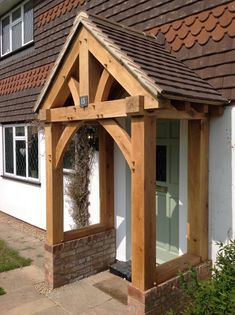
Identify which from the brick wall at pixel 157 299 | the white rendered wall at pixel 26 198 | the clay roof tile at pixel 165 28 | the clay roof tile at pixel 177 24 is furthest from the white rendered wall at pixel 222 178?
the white rendered wall at pixel 26 198

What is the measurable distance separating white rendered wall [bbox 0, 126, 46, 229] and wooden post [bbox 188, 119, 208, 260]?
4.34 metres

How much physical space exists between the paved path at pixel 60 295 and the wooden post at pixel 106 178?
0.94 metres

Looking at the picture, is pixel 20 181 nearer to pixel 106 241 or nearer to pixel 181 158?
pixel 106 241

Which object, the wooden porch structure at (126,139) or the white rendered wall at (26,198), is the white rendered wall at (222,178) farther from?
the white rendered wall at (26,198)

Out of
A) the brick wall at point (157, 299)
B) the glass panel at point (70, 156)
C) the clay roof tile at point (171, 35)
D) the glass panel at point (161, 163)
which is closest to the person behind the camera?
the brick wall at point (157, 299)

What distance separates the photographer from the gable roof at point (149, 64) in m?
3.58

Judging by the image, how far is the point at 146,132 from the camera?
3.64m

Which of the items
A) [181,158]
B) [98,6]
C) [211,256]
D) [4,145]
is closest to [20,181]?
[4,145]

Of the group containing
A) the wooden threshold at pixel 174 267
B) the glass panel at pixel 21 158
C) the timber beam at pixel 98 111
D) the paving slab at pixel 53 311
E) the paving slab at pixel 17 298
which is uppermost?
the timber beam at pixel 98 111

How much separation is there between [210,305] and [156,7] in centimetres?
431

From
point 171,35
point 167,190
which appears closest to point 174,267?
point 167,190

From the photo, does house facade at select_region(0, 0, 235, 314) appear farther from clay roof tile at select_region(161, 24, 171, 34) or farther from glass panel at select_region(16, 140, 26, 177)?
glass panel at select_region(16, 140, 26, 177)

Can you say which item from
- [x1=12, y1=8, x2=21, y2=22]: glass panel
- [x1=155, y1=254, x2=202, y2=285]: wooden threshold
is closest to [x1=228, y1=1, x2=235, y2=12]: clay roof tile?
[x1=155, y1=254, x2=202, y2=285]: wooden threshold

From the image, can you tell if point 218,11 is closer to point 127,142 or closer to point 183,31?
point 183,31
